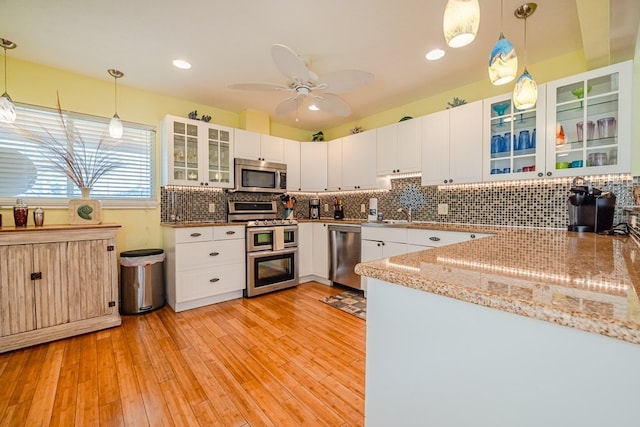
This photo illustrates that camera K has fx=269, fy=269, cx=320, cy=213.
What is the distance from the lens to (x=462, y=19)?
1.05 meters

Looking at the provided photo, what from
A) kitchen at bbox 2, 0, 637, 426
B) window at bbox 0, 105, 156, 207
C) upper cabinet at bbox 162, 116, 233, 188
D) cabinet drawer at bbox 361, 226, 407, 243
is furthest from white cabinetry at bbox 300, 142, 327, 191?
window at bbox 0, 105, 156, 207

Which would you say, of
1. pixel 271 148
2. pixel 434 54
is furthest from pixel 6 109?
pixel 434 54

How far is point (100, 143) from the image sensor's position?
3014 millimetres

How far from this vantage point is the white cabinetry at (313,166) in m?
4.30

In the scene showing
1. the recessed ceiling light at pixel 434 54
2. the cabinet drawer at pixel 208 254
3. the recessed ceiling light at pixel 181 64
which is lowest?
the cabinet drawer at pixel 208 254

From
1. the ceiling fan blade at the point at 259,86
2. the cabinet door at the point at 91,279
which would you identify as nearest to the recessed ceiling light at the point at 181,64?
the ceiling fan blade at the point at 259,86

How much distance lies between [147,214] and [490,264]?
3597mm

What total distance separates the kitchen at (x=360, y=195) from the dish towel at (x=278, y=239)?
33.6 inches

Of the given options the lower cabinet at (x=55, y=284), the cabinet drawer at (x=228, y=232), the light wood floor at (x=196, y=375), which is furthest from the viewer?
the cabinet drawer at (x=228, y=232)

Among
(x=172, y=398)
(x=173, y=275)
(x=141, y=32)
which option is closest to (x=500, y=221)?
(x=172, y=398)

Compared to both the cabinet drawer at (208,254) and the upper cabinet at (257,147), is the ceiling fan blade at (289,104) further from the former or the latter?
the cabinet drawer at (208,254)

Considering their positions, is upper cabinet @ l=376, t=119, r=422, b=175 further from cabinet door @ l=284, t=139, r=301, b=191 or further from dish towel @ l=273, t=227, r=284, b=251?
dish towel @ l=273, t=227, r=284, b=251

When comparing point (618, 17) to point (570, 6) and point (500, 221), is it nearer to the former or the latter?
point (570, 6)

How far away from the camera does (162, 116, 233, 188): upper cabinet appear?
317 centimetres
